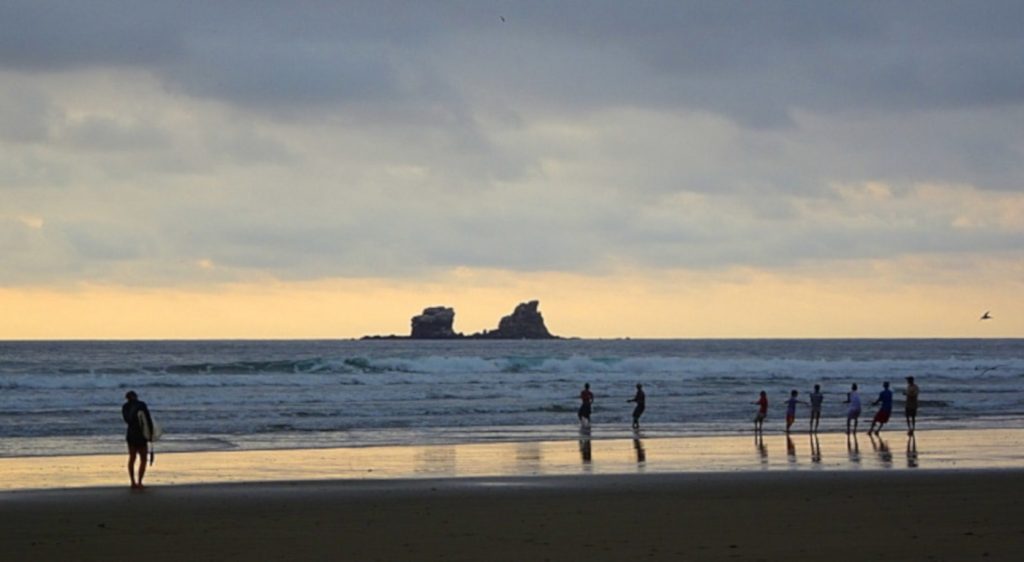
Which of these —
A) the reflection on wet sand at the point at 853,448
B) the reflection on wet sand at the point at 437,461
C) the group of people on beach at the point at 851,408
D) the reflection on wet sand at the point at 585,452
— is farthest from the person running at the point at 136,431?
the group of people on beach at the point at 851,408

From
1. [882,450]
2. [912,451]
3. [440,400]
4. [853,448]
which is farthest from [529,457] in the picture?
[440,400]

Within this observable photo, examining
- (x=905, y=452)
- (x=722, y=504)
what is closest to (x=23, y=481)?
(x=722, y=504)

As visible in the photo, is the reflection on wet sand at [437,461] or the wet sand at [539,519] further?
the reflection on wet sand at [437,461]

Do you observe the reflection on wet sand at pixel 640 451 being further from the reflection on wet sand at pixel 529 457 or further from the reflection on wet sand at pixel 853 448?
the reflection on wet sand at pixel 853 448

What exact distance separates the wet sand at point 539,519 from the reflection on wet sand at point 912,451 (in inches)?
111

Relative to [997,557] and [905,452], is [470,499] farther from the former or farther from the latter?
[905,452]

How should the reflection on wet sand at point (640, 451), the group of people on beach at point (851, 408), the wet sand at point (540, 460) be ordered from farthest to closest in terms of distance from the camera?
the group of people on beach at point (851, 408)
the reflection on wet sand at point (640, 451)
the wet sand at point (540, 460)

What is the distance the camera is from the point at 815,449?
27703 millimetres

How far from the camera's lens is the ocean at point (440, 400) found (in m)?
33.3

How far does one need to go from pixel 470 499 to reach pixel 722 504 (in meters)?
3.26

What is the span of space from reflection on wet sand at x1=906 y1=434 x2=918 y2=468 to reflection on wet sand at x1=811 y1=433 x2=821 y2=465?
157cm

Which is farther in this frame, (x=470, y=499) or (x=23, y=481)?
(x=23, y=481)

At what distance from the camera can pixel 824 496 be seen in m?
17.8

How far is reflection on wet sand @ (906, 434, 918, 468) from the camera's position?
23.8 metres
